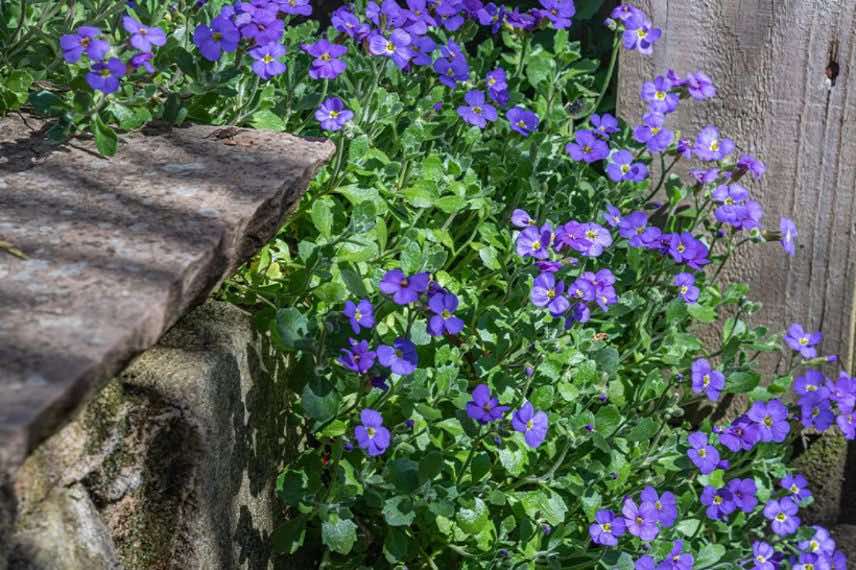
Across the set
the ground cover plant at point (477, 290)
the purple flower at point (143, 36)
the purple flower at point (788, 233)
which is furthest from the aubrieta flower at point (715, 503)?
the purple flower at point (143, 36)

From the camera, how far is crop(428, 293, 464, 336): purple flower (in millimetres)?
1806

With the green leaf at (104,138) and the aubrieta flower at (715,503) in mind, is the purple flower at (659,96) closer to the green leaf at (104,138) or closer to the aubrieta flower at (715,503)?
the aubrieta flower at (715,503)

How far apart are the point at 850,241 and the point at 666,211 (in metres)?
0.51

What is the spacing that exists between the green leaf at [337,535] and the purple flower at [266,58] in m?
0.84

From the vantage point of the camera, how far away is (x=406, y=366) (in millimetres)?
1808

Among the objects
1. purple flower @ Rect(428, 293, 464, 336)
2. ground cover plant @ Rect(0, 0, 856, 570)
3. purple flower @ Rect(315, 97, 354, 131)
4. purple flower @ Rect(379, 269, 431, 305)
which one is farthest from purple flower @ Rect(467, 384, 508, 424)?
purple flower @ Rect(315, 97, 354, 131)

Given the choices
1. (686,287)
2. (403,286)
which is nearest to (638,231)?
(686,287)

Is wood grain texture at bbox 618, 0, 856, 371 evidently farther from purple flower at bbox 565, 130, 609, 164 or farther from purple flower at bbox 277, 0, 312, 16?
purple flower at bbox 277, 0, 312, 16

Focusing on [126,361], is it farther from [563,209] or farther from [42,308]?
[563,209]

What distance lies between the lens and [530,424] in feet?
6.64

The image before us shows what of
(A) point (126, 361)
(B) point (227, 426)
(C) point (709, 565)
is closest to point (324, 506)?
(B) point (227, 426)

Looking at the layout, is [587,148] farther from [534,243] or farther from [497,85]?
[534,243]

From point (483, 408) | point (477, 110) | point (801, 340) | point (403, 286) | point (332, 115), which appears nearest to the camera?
point (403, 286)

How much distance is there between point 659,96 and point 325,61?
88 centimetres
